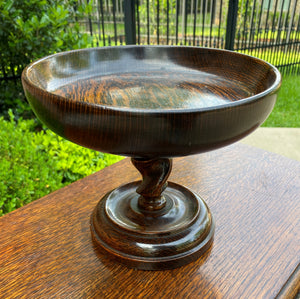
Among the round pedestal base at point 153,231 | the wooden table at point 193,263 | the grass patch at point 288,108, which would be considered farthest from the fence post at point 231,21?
the round pedestal base at point 153,231

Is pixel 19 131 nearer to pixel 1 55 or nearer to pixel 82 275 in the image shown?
pixel 1 55

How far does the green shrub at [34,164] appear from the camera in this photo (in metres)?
1.12

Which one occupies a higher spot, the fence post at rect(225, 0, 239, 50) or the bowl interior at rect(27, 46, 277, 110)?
the bowl interior at rect(27, 46, 277, 110)

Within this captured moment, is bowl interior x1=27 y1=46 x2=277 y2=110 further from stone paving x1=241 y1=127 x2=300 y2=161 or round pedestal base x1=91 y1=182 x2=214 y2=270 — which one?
stone paving x1=241 y1=127 x2=300 y2=161

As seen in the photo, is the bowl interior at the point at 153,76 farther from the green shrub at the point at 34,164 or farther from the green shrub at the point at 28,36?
the green shrub at the point at 28,36

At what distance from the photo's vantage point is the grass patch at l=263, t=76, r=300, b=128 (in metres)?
2.68

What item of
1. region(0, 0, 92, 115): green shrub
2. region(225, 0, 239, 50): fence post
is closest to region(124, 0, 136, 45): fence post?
region(0, 0, 92, 115): green shrub

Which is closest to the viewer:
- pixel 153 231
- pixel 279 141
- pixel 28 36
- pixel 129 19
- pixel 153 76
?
pixel 153 231

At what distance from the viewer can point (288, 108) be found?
2.97 meters

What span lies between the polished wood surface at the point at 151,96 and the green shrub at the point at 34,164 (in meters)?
0.63

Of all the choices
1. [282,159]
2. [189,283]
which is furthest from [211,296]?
[282,159]

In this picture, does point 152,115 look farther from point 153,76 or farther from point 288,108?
point 288,108

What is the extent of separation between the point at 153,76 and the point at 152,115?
1.16 feet

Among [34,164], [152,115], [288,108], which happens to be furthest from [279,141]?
[152,115]
